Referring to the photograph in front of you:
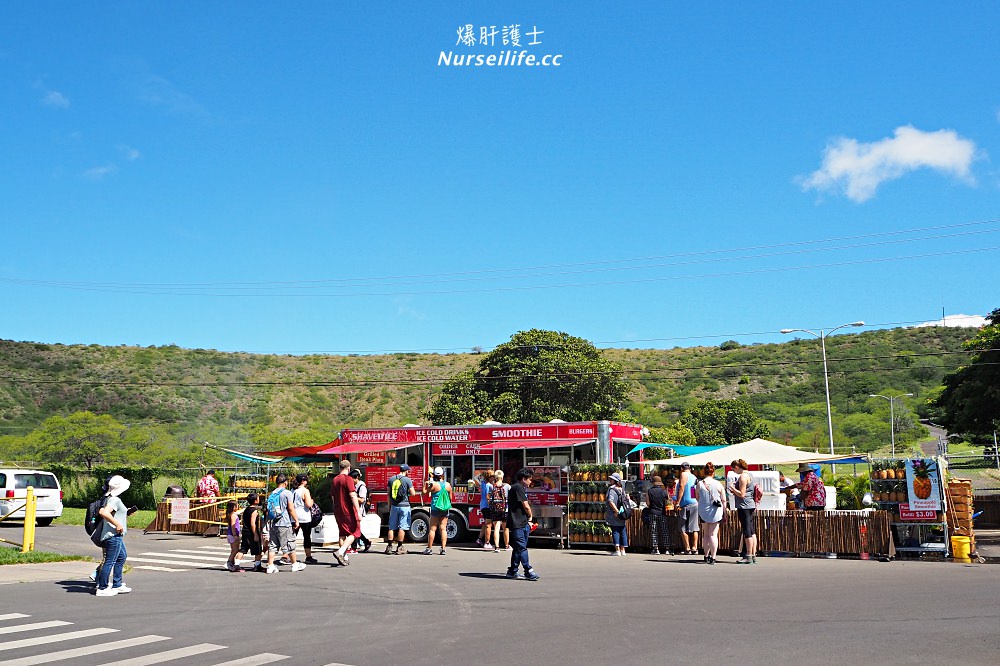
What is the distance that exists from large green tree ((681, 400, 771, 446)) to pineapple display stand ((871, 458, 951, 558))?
133ft

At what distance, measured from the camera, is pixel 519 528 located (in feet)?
46.0

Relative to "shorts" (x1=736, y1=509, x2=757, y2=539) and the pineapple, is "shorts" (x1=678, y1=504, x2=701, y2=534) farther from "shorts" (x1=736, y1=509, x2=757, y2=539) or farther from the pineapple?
the pineapple

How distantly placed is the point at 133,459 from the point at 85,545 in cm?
3322

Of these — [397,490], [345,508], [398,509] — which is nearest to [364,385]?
[398,509]

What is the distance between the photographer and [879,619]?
9828 mm

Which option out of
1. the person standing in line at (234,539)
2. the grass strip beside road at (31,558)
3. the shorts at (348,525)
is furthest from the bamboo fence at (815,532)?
the grass strip beside road at (31,558)

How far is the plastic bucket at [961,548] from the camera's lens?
17.2 meters

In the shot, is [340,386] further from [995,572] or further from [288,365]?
[995,572]

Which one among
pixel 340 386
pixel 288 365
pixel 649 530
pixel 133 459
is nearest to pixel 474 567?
pixel 649 530

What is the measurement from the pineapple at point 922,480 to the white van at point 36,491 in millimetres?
23413

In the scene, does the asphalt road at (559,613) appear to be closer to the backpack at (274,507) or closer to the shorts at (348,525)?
the shorts at (348,525)

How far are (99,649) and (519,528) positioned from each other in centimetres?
687

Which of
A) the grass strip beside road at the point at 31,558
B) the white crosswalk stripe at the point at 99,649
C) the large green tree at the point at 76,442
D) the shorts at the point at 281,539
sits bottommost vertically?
the white crosswalk stripe at the point at 99,649

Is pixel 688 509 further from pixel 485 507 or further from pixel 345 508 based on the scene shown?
pixel 345 508
